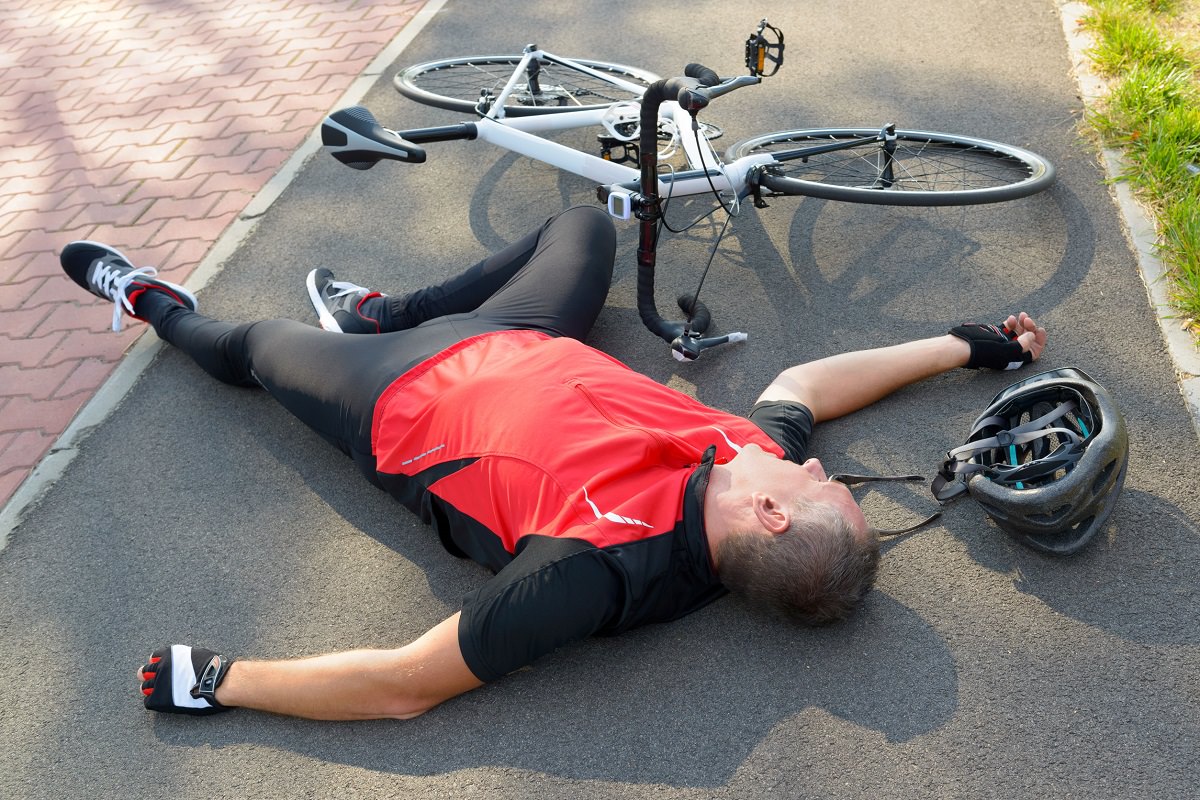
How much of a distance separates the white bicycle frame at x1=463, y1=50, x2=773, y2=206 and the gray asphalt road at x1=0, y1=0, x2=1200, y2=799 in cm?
45

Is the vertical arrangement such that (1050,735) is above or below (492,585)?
below

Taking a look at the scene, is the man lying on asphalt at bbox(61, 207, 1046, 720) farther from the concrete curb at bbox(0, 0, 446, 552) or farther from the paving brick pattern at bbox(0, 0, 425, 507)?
the paving brick pattern at bbox(0, 0, 425, 507)

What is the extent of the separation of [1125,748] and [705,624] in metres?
1.15

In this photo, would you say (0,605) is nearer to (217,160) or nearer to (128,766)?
(128,766)

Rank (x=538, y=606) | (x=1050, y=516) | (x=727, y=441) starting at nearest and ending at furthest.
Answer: (x=538, y=606)
(x=1050, y=516)
(x=727, y=441)

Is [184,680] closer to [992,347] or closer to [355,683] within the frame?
[355,683]

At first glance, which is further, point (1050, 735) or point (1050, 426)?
point (1050, 426)

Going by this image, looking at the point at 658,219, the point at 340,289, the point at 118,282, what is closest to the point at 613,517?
the point at 658,219

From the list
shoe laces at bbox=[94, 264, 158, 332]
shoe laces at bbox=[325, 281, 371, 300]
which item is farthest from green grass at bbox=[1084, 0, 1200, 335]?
shoe laces at bbox=[94, 264, 158, 332]

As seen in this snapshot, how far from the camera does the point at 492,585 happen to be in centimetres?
255

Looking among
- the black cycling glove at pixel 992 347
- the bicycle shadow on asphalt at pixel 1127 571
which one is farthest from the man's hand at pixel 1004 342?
the bicycle shadow on asphalt at pixel 1127 571

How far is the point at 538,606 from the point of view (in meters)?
2.48

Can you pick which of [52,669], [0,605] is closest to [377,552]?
[52,669]

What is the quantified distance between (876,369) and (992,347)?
0.43 metres
